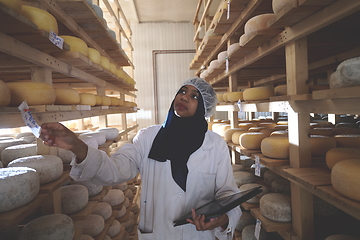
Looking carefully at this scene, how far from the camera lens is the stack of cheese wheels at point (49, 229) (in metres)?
1.31

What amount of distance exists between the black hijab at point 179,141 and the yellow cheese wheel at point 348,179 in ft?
2.50

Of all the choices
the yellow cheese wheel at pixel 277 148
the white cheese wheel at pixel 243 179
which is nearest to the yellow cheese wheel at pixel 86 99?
the yellow cheese wheel at pixel 277 148

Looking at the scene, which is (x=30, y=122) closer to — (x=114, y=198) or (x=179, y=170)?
(x=179, y=170)

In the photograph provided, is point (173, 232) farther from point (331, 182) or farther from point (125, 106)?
point (125, 106)

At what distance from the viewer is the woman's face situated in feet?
4.69

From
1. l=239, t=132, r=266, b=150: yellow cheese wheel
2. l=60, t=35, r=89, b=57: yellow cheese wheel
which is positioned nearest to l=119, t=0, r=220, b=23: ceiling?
l=60, t=35, r=89, b=57: yellow cheese wheel

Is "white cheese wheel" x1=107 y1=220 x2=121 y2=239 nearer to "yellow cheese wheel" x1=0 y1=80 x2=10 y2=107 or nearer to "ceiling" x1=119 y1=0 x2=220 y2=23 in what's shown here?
"yellow cheese wheel" x1=0 y1=80 x2=10 y2=107

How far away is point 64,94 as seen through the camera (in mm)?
1744

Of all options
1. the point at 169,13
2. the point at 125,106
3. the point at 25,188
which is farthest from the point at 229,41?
the point at 169,13

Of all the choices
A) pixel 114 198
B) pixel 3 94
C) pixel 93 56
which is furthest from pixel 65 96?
pixel 114 198

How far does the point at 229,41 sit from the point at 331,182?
2357mm

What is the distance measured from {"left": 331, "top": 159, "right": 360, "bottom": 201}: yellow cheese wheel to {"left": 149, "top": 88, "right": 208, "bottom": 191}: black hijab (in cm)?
76

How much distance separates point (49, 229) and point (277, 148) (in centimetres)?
173

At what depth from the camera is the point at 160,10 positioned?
7.36 metres
